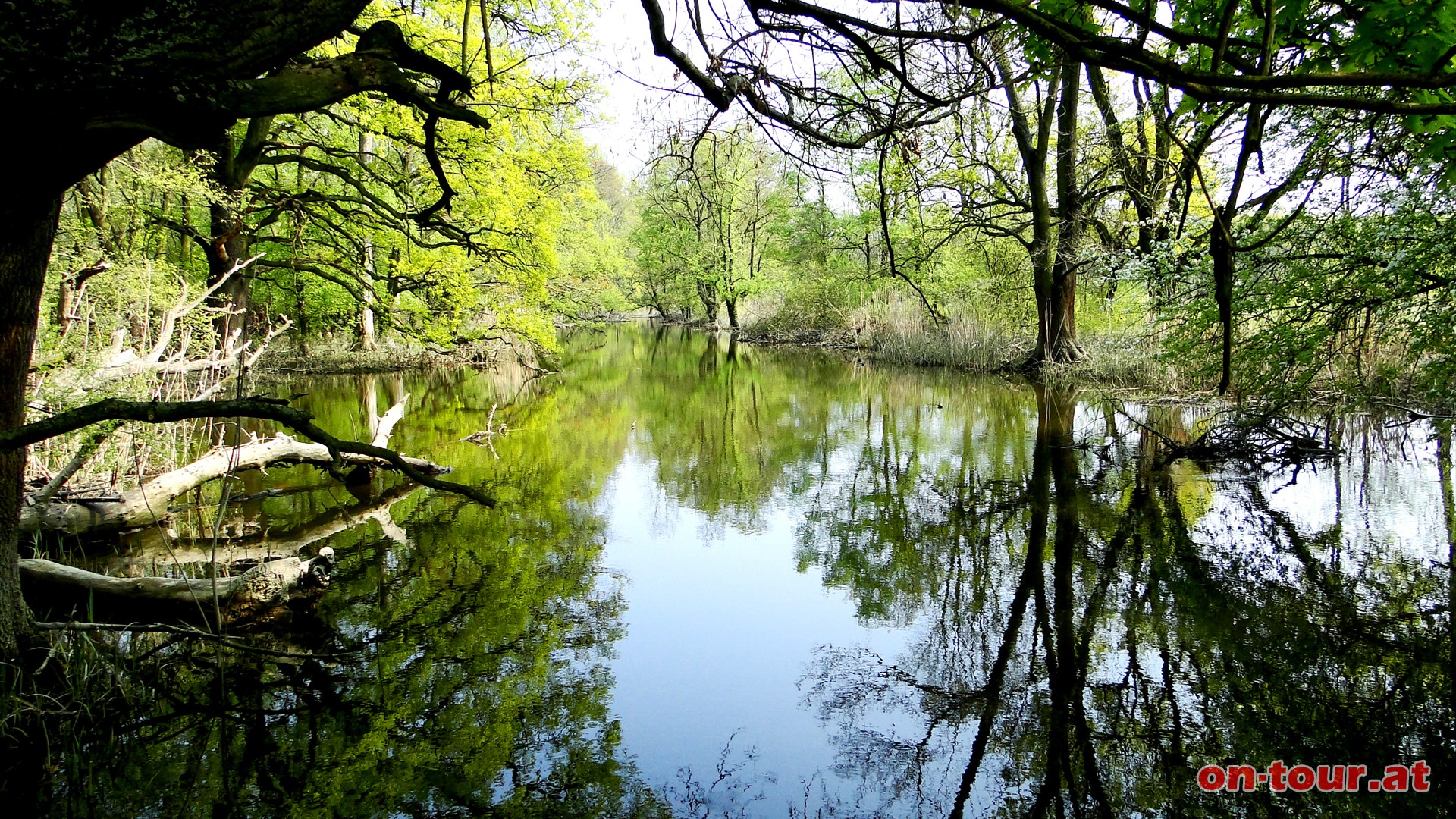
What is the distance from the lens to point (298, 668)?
403 centimetres

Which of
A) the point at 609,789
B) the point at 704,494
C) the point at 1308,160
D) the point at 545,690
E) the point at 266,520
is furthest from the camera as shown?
the point at 704,494

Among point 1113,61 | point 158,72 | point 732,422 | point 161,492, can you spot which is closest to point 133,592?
point 161,492

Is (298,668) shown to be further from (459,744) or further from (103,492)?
(103,492)

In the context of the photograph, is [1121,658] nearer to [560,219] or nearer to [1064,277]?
[1064,277]

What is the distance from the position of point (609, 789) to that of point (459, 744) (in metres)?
0.73

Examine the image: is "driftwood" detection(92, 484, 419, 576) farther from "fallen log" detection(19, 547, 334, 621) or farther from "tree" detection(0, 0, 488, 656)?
"tree" detection(0, 0, 488, 656)

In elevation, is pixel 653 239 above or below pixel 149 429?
above

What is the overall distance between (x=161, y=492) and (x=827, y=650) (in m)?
5.46

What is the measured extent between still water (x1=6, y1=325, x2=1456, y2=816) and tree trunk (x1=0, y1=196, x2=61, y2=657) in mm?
696

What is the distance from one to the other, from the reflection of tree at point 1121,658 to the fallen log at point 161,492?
351 centimetres

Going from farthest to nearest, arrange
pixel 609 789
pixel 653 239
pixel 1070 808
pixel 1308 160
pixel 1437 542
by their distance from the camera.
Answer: pixel 653 239
pixel 1308 160
pixel 1437 542
pixel 609 789
pixel 1070 808

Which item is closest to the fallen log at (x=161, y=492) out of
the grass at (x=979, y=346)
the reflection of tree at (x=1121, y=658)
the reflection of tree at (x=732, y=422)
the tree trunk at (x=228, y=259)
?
the reflection of tree at (x=732, y=422)

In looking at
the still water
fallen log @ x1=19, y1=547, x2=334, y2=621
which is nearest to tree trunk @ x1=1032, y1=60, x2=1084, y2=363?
the still water

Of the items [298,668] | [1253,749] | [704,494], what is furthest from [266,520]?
[1253,749]
